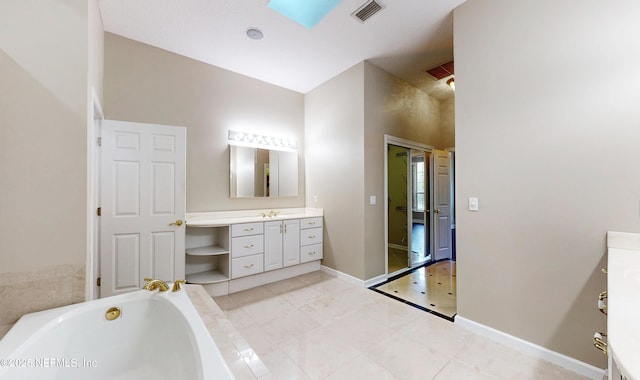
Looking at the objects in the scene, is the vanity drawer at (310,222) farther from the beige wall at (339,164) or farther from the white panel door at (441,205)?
the white panel door at (441,205)

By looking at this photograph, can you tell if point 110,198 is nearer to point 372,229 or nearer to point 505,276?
point 372,229

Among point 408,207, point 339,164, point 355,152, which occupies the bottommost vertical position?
point 408,207

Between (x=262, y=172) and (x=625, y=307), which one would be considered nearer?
(x=625, y=307)

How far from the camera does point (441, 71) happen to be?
11.6 feet

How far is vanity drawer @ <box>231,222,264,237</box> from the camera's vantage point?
116 inches

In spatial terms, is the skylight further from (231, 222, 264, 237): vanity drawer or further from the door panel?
the door panel

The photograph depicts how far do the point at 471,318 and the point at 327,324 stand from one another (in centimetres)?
128

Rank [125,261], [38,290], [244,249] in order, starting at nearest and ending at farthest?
[38,290] → [125,261] → [244,249]

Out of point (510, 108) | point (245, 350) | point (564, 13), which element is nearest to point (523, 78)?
point (510, 108)

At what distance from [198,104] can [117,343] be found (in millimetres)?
2694

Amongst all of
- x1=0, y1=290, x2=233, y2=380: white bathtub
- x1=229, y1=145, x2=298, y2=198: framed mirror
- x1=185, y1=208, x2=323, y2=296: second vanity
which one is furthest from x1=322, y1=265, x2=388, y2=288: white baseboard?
x1=0, y1=290, x2=233, y2=380: white bathtub

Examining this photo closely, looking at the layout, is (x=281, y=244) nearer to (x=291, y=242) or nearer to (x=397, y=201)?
(x=291, y=242)

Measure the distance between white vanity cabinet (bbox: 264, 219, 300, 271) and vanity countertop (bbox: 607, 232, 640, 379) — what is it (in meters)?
2.89

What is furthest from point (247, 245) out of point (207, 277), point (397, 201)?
point (397, 201)
